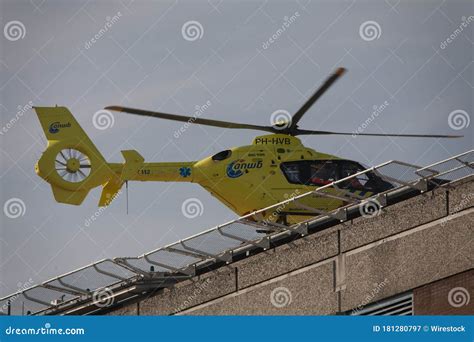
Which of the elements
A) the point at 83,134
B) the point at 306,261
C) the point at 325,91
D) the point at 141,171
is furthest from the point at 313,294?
the point at 83,134

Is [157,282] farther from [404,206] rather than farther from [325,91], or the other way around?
[325,91]

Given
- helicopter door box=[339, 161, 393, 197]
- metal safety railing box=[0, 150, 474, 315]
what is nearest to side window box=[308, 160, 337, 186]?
helicopter door box=[339, 161, 393, 197]

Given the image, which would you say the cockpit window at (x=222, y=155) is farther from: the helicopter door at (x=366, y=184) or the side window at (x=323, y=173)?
the helicopter door at (x=366, y=184)

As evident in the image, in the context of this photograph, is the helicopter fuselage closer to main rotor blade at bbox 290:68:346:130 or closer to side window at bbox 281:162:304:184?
side window at bbox 281:162:304:184

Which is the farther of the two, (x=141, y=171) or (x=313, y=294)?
(x=141, y=171)

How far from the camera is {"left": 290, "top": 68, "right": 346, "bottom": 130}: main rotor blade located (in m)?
39.9

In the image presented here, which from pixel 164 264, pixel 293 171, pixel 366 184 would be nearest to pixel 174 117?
pixel 293 171

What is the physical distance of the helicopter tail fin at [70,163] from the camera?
45031mm

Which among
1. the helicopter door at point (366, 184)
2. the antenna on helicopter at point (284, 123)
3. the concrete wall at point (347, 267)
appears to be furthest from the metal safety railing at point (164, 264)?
the antenna on helicopter at point (284, 123)

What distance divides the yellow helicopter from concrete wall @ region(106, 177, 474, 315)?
9760 millimetres

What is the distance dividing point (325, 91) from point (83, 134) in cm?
1023

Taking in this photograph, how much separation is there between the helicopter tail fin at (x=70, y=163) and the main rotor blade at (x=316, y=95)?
20.2 feet

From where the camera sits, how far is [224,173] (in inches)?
1687

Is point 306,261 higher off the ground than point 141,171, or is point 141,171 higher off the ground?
point 141,171
